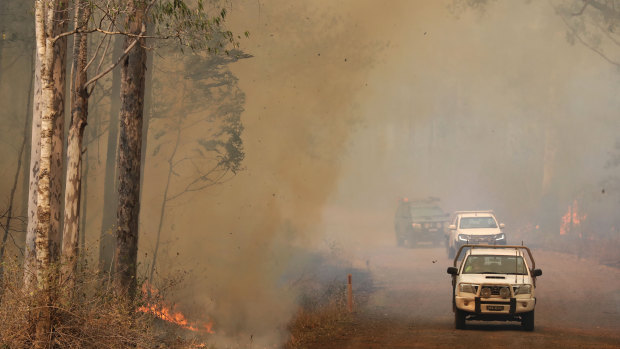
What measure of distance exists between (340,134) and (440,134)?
26.1 metres

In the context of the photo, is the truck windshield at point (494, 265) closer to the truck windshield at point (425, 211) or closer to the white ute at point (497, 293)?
the white ute at point (497, 293)

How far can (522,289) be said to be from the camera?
15.9m

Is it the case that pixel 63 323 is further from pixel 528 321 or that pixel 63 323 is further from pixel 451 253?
pixel 451 253

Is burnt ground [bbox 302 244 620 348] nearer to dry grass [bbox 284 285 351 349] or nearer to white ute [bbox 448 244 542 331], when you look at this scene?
dry grass [bbox 284 285 351 349]

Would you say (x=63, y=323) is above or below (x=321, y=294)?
above

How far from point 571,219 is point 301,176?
1542 centimetres

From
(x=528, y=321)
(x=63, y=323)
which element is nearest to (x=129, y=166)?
(x=63, y=323)

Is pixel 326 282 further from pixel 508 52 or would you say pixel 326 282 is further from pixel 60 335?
pixel 508 52

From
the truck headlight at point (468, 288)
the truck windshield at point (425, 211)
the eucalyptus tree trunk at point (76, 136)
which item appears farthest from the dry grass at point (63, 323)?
the truck windshield at point (425, 211)

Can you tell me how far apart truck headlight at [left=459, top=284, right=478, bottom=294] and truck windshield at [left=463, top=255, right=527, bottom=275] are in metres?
0.87

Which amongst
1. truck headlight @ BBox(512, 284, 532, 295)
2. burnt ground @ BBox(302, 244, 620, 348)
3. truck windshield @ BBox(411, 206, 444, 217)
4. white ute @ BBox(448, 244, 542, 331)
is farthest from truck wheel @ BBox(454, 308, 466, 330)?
truck windshield @ BBox(411, 206, 444, 217)

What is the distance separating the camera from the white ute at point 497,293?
1584 centimetres

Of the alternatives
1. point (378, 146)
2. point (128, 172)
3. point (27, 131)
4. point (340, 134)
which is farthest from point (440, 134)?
point (128, 172)

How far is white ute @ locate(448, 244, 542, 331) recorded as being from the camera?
15836 mm
